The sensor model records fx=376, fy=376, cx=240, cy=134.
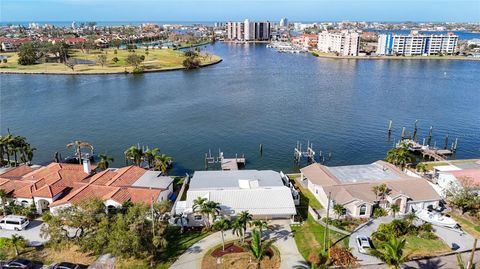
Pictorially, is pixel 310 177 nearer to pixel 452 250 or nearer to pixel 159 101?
pixel 452 250

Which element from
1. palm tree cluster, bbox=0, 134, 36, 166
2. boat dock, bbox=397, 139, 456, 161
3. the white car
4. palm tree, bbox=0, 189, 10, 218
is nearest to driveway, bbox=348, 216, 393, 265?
the white car

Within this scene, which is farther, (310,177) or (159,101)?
(159,101)

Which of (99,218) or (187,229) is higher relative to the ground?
(99,218)

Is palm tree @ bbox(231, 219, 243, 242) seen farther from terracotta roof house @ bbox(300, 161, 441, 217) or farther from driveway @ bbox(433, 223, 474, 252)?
driveway @ bbox(433, 223, 474, 252)

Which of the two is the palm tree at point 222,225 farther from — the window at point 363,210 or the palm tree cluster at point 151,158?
the palm tree cluster at point 151,158

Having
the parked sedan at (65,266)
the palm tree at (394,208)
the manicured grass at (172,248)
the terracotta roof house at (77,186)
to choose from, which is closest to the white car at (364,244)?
the palm tree at (394,208)

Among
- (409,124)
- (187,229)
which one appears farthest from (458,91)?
(187,229)
